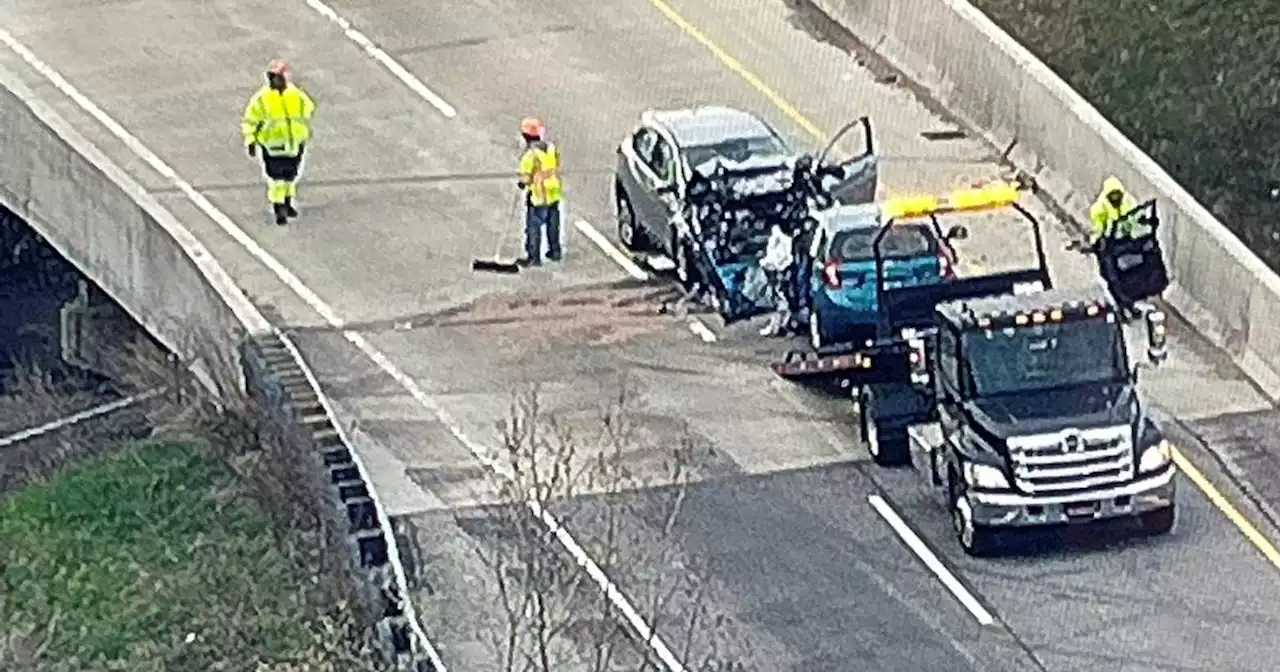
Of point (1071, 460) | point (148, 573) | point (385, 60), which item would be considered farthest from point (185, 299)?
point (1071, 460)

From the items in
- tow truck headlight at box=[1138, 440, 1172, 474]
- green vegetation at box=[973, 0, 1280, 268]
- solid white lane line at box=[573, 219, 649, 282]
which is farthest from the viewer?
green vegetation at box=[973, 0, 1280, 268]

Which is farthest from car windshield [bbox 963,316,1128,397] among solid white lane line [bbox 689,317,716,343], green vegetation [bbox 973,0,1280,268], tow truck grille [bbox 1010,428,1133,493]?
green vegetation [bbox 973,0,1280,268]

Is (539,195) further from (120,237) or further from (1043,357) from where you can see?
(1043,357)

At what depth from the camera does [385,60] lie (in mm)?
36062

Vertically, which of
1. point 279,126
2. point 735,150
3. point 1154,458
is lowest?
point 1154,458

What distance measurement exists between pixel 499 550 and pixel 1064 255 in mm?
8010

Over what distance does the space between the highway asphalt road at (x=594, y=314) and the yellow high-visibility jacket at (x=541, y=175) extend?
2.49 ft

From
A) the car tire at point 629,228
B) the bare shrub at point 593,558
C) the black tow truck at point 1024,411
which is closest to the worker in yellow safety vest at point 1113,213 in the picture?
the black tow truck at point 1024,411

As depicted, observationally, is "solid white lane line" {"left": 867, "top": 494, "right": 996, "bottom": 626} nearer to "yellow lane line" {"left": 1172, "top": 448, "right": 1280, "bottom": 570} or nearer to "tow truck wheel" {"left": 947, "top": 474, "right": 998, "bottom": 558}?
"tow truck wheel" {"left": 947, "top": 474, "right": 998, "bottom": 558}

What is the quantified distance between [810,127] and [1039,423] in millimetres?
9571

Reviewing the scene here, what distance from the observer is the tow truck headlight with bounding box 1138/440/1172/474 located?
24125 millimetres

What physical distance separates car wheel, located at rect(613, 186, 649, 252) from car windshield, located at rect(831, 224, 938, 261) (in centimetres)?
348

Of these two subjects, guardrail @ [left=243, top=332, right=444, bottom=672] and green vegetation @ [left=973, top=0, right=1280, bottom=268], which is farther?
green vegetation @ [left=973, top=0, right=1280, bottom=268]

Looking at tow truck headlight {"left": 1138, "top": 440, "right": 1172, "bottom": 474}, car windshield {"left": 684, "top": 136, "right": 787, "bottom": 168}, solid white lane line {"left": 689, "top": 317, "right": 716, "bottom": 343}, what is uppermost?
car windshield {"left": 684, "top": 136, "right": 787, "bottom": 168}
